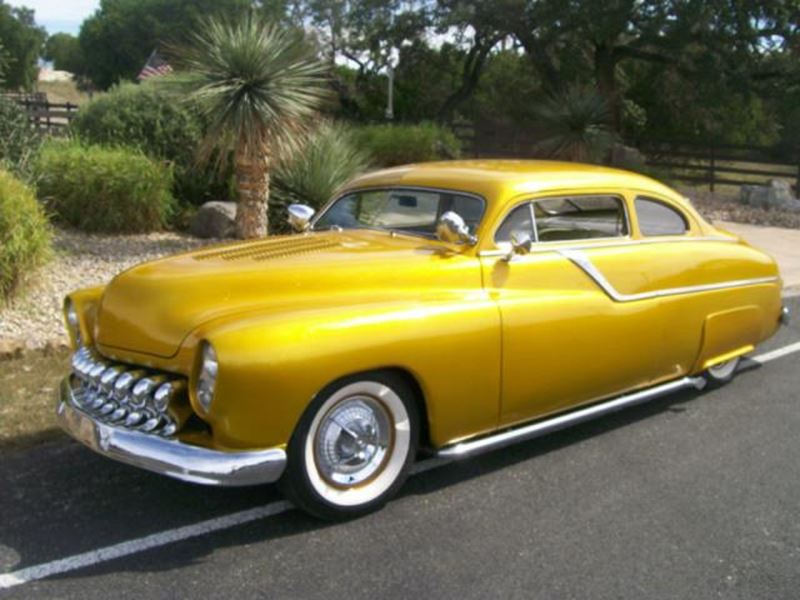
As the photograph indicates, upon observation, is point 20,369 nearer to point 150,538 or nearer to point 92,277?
point 92,277

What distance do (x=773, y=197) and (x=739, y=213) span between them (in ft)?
4.74

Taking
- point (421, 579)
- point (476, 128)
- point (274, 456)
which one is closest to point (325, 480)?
point (274, 456)

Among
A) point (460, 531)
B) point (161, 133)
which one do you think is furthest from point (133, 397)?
point (161, 133)

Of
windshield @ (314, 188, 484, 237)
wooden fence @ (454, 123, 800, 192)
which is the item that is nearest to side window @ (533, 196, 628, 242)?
windshield @ (314, 188, 484, 237)

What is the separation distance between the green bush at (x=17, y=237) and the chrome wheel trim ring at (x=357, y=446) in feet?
13.6

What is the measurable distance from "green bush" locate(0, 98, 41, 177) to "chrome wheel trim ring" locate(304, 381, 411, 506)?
6.78m

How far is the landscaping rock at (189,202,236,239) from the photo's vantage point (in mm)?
9875

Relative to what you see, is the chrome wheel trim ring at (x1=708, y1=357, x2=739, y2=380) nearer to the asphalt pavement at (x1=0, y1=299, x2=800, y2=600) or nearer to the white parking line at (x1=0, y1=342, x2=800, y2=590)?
the asphalt pavement at (x1=0, y1=299, x2=800, y2=600)

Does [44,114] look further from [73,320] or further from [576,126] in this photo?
[73,320]

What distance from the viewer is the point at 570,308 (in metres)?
4.48

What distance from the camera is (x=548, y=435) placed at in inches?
196

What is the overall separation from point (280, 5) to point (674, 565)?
31.6m

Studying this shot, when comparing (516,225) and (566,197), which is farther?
(566,197)

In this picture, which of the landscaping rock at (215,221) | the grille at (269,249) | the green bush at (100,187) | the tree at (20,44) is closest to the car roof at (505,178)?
the grille at (269,249)
